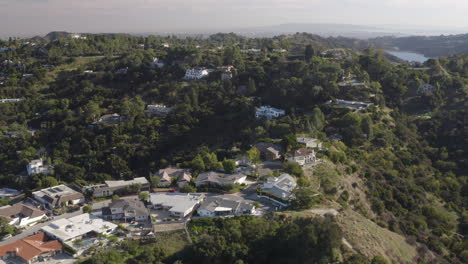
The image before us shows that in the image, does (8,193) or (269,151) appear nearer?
(269,151)

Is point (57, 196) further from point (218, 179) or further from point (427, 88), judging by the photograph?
point (427, 88)

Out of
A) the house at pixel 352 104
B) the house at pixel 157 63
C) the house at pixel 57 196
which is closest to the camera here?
the house at pixel 57 196

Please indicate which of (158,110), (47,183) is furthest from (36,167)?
(158,110)

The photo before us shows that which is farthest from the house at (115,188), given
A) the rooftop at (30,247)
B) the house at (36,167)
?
the house at (36,167)

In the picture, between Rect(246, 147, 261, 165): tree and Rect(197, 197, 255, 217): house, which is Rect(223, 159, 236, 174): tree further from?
Rect(197, 197, 255, 217): house

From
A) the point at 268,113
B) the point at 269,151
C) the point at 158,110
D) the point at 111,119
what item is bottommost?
the point at 111,119

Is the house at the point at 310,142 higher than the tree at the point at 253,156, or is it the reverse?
the house at the point at 310,142

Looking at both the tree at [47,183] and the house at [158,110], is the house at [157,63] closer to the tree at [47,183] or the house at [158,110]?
the house at [158,110]

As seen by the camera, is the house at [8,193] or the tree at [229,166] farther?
the house at [8,193]
